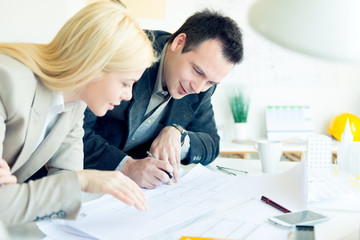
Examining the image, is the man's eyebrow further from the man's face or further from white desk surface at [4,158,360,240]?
white desk surface at [4,158,360,240]

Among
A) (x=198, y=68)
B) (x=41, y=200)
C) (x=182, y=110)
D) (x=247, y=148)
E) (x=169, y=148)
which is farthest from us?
(x=247, y=148)

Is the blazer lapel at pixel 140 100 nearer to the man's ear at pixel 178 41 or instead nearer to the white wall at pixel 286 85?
the man's ear at pixel 178 41

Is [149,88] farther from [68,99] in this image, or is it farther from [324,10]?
[324,10]

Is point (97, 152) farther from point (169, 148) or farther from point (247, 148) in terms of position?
point (247, 148)

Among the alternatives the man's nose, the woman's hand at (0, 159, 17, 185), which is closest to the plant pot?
the man's nose

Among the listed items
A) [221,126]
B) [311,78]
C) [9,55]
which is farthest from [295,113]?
[9,55]

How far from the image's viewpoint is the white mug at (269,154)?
1.31 meters

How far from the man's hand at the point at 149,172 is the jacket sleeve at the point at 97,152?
108 millimetres

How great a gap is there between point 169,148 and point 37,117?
45 cm

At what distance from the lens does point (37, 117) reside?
36.8 inches

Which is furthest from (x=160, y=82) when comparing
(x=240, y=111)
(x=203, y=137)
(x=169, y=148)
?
(x=240, y=111)

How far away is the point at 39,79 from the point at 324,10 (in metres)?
0.69

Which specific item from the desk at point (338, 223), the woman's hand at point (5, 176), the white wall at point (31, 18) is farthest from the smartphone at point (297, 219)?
the white wall at point (31, 18)

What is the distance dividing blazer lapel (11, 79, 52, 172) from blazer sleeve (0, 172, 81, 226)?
18cm
